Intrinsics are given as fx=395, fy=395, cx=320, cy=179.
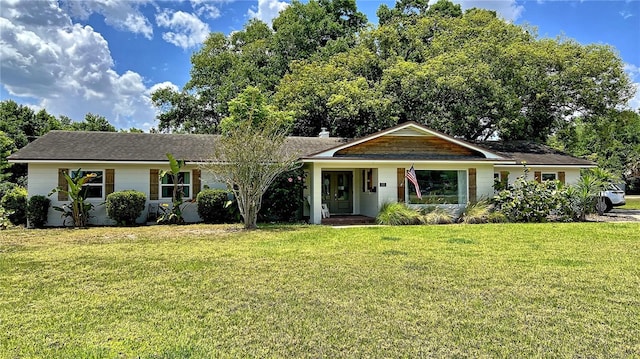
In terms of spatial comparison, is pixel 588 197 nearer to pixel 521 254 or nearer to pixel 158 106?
pixel 521 254

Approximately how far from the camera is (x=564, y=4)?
18.8 meters

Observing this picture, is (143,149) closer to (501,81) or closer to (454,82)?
(454,82)

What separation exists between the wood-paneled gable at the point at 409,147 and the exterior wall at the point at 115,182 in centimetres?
667

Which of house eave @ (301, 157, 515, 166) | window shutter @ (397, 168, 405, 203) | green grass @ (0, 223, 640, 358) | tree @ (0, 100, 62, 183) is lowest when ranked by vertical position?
green grass @ (0, 223, 640, 358)

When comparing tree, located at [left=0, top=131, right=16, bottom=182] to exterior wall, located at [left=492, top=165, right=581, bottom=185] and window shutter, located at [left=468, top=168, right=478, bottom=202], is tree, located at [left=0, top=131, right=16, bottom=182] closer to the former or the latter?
window shutter, located at [left=468, top=168, right=478, bottom=202]

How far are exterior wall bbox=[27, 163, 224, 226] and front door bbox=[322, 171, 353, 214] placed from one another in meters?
5.17

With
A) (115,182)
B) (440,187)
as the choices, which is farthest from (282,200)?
(115,182)

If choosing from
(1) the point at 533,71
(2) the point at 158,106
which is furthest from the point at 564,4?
(2) the point at 158,106

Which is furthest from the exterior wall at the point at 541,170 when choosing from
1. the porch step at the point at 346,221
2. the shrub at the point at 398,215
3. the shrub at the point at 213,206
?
the shrub at the point at 213,206

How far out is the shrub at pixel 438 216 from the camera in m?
15.8

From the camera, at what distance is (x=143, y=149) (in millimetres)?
17484

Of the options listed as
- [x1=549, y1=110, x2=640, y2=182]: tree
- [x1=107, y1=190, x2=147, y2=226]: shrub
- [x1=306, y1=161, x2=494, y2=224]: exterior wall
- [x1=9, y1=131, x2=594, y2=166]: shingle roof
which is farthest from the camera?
[x1=549, y1=110, x2=640, y2=182]: tree

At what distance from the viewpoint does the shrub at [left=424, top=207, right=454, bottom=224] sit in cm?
1580

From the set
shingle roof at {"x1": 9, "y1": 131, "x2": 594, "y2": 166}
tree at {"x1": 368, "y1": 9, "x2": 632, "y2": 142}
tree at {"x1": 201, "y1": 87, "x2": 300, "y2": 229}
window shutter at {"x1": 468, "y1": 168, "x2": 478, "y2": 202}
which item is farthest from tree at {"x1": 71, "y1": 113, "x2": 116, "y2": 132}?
window shutter at {"x1": 468, "y1": 168, "x2": 478, "y2": 202}
